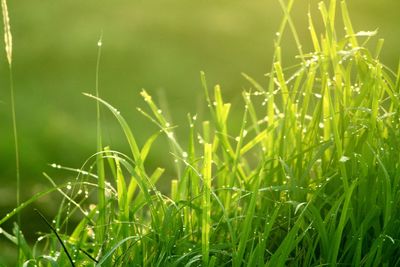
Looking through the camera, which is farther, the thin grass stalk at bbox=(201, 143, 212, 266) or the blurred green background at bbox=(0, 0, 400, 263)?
the blurred green background at bbox=(0, 0, 400, 263)

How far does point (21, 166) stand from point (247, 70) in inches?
83.8

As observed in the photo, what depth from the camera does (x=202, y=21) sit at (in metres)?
6.73

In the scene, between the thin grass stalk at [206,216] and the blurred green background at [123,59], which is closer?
the thin grass stalk at [206,216]

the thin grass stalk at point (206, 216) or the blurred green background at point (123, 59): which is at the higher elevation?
the thin grass stalk at point (206, 216)

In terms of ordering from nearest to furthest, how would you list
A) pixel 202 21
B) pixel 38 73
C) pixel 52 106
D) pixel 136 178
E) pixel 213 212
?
pixel 136 178 < pixel 213 212 < pixel 52 106 < pixel 38 73 < pixel 202 21

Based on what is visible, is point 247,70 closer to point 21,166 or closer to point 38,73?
point 38,73

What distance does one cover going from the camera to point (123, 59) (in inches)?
242

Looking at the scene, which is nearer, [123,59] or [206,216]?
[206,216]

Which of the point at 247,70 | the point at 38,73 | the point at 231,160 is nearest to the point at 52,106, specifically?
the point at 38,73

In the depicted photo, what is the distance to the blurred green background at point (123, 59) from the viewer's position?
4945 millimetres

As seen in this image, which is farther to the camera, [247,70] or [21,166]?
[247,70]

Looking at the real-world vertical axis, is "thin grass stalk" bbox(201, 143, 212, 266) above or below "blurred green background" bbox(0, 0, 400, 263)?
above

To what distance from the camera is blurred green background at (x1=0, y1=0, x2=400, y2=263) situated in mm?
4945

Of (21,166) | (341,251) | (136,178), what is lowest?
(21,166)
